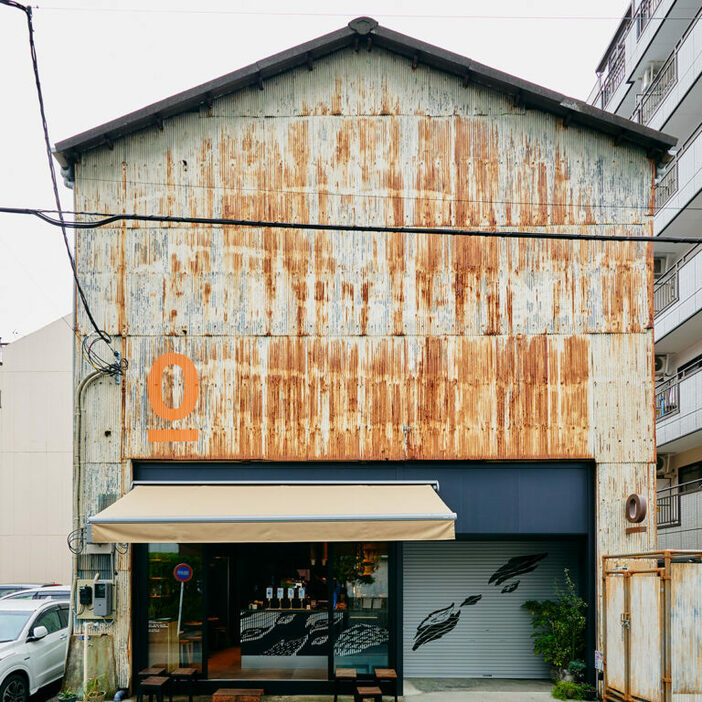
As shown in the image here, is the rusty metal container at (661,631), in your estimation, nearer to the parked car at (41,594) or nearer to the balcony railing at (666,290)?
the parked car at (41,594)

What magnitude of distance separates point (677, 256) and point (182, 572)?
790 inches

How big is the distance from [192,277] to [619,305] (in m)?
7.29

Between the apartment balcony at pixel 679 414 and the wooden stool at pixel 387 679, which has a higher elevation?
the apartment balcony at pixel 679 414

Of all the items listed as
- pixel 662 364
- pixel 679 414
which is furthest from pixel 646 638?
pixel 662 364

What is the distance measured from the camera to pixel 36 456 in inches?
1106

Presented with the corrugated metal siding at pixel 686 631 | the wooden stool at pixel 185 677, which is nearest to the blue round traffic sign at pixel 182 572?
the wooden stool at pixel 185 677

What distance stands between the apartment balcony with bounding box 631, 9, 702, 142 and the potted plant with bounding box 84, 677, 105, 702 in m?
20.0

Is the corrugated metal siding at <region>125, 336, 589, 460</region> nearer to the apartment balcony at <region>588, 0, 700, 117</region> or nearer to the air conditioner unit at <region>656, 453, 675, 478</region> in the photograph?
the air conditioner unit at <region>656, 453, 675, 478</region>

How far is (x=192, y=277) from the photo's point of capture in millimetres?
12922

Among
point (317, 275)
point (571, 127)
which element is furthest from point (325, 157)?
point (571, 127)

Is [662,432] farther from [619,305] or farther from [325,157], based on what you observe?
[325,157]

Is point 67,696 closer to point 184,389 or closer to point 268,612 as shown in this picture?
point 268,612

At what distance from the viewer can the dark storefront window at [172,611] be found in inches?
498

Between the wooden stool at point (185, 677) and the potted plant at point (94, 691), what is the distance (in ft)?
3.72
